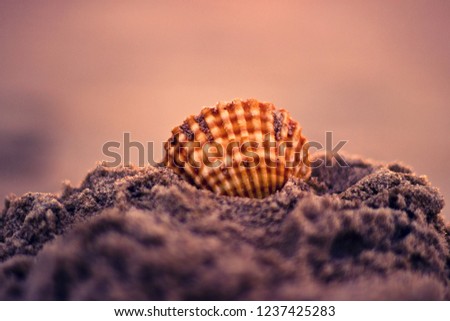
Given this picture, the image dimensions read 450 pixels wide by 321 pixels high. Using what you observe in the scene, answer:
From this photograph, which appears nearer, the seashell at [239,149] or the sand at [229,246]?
the sand at [229,246]

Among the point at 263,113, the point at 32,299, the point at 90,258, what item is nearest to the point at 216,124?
the point at 263,113

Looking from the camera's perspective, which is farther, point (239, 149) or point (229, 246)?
point (239, 149)

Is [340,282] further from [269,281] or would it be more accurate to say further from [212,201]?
[212,201]

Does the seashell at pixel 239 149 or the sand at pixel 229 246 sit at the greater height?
the seashell at pixel 239 149

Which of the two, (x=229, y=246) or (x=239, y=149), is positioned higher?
(x=239, y=149)
